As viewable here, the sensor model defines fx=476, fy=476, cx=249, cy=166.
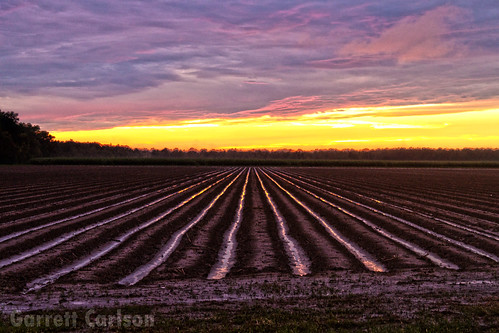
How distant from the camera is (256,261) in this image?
1007 cm

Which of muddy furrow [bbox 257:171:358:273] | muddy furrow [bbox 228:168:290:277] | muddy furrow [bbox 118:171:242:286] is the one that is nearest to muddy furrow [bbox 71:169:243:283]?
muddy furrow [bbox 118:171:242:286]

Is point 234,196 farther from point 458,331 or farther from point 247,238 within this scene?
point 458,331

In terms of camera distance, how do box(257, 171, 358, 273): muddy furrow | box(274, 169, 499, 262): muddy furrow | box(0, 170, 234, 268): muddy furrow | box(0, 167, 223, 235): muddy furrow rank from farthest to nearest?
box(0, 167, 223, 235): muddy furrow, box(274, 169, 499, 262): muddy furrow, box(0, 170, 234, 268): muddy furrow, box(257, 171, 358, 273): muddy furrow

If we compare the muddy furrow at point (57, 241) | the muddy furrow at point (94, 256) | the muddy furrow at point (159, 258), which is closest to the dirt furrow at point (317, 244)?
the muddy furrow at point (159, 258)

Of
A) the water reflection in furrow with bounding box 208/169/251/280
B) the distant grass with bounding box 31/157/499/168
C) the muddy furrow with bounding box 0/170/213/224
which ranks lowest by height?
the water reflection in furrow with bounding box 208/169/251/280

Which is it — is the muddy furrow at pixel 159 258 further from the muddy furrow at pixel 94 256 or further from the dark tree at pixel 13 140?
the dark tree at pixel 13 140

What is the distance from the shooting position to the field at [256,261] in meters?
6.56

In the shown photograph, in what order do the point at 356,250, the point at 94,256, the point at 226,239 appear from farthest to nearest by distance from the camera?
the point at 226,239 < the point at 356,250 < the point at 94,256

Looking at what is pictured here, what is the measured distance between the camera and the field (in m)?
6.56

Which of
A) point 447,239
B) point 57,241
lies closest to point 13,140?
point 57,241

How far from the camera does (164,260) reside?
33.5 ft

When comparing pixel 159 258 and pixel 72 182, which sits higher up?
pixel 72 182

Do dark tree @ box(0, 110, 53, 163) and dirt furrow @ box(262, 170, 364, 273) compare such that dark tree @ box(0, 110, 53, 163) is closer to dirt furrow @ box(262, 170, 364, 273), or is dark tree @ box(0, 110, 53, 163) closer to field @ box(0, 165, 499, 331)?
field @ box(0, 165, 499, 331)

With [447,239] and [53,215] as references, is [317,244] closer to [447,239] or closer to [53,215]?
[447,239]
